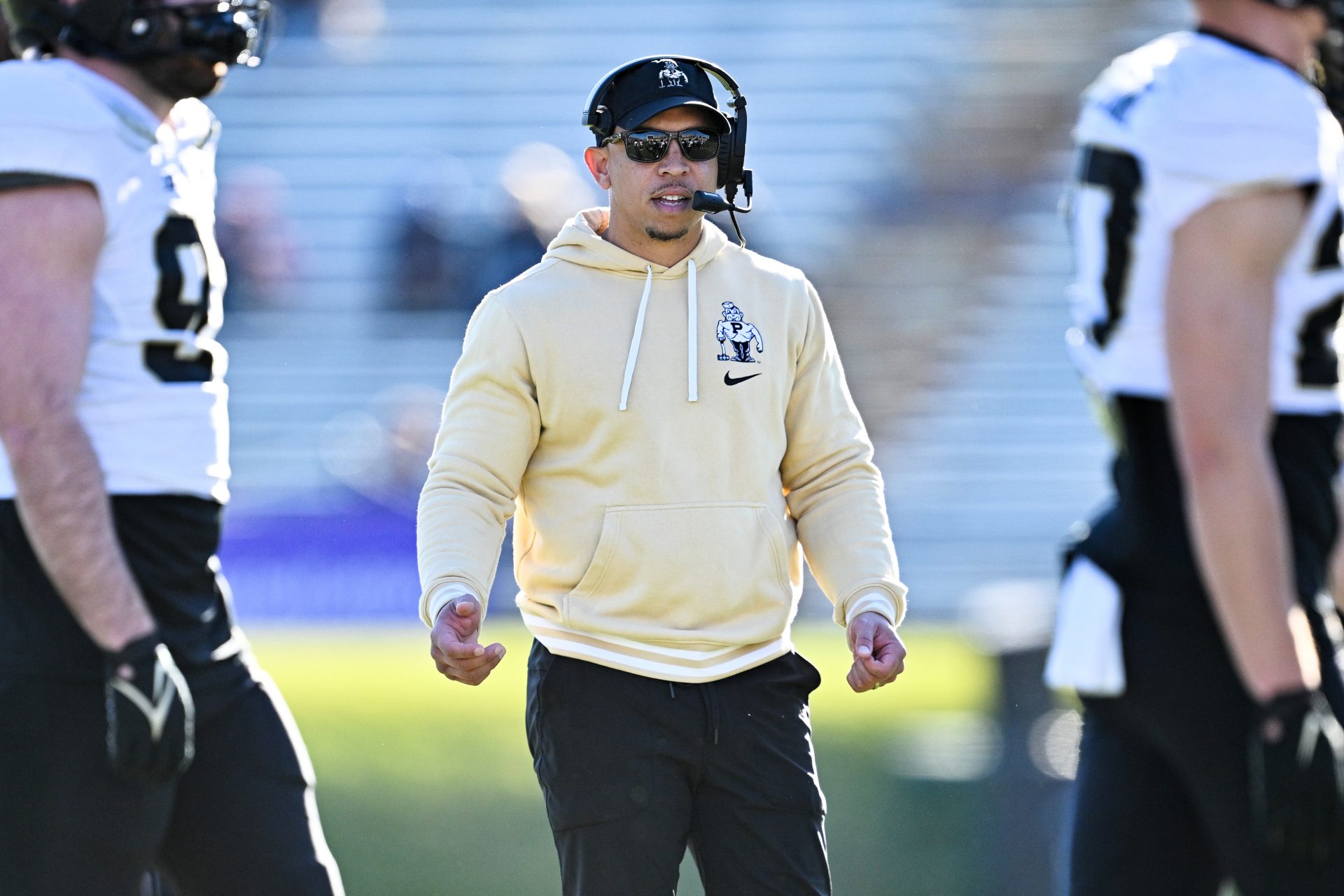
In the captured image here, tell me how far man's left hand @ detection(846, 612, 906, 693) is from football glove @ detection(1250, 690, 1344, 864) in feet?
2.80

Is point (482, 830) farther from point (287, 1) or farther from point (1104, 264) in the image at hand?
point (287, 1)

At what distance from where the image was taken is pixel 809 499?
333 centimetres

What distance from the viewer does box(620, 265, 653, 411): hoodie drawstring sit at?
3.11 meters

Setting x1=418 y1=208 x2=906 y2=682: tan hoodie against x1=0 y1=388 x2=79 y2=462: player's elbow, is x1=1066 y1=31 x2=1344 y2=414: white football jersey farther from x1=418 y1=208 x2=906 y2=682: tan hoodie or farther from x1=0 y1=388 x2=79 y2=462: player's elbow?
x1=0 y1=388 x2=79 y2=462: player's elbow

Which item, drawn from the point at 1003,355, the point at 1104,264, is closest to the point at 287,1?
the point at 1003,355

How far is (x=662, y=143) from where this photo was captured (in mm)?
3227

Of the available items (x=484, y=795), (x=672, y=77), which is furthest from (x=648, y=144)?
(x=484, y=795)

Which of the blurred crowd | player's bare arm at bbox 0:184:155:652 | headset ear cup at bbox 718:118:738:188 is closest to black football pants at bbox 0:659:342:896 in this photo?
player's bare arm at bbox 0:184:155:652

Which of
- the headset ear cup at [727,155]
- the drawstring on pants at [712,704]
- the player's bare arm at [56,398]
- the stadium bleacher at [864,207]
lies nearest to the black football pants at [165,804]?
the player's bare arm at [56,398]

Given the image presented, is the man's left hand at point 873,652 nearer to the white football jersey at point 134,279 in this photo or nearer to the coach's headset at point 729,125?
the coach's headset at point 729,125

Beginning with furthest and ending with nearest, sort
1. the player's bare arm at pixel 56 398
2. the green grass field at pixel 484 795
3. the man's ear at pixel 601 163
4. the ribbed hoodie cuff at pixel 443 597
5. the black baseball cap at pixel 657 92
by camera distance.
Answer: the green grass field at pixel 484 795
the man's ear at pixel 601 163
the black baseball cap at pixel 657 92
the ribbed hoodie cuff at pixel 443 597
the player's bare arm at pixel 56 398

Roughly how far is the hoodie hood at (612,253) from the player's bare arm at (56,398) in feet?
3.07

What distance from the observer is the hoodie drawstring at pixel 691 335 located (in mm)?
3139

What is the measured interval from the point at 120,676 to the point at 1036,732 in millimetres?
3799
